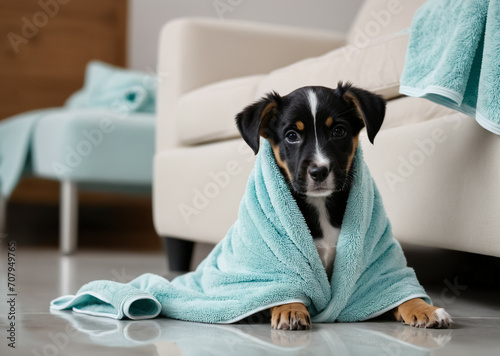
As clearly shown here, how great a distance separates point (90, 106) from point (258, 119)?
2434 millimetres

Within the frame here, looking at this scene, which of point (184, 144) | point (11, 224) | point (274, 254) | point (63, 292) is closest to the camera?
point (274, 254)

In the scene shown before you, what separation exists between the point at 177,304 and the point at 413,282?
1.67 feet

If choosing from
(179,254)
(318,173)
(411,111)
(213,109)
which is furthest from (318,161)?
(179,254)

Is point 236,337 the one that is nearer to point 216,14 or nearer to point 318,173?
point 318,173

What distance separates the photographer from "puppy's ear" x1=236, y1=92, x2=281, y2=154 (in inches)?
56.8

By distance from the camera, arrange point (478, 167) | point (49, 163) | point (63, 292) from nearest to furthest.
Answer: point (478, 167)
point (63, 292)
point (49, 163)

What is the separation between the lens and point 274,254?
1.42 meters

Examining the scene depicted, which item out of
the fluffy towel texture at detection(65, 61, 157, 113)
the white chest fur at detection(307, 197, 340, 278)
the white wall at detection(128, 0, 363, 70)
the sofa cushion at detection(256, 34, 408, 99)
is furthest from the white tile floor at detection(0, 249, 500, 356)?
the white wall at detection(128, 0, 363, 70)

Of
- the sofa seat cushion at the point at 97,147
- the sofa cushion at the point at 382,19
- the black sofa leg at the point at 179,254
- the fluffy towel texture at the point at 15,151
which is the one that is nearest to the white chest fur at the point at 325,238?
the black sofa leg at the point at 179,254

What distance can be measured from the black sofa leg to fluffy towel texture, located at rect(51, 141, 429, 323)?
103 centimetres

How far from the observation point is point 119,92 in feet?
11.8

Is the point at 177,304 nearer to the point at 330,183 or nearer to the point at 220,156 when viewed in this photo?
the point at 330,183

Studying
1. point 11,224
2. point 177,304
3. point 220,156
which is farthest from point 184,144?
point 11,224

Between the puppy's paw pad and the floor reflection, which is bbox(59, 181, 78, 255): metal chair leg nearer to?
the floor reflection
